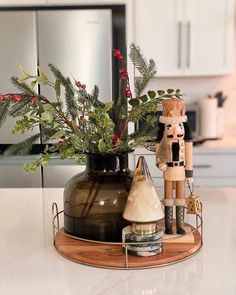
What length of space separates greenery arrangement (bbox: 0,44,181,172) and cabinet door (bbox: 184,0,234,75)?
2.05m

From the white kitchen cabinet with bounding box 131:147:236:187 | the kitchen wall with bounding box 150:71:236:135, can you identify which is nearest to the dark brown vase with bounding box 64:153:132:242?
the white kitchen cabinet with bounding box 131:147:236:187

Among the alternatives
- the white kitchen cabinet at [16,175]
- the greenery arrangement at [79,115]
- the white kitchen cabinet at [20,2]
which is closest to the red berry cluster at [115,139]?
the greenery arrangement at [79,115]

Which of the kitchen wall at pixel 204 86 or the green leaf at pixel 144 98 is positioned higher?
the kitchen wall at pixel 204 86

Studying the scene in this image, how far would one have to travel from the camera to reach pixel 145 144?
3.84ft

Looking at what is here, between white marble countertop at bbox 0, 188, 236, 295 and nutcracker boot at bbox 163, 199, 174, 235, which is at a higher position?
nutcracker boot at bbox 163, 199, 174, 235

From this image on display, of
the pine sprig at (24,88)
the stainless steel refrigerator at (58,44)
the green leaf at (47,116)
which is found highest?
the stainless steel refrigerator at (58,44)

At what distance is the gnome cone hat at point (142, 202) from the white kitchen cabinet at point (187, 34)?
2.14 m

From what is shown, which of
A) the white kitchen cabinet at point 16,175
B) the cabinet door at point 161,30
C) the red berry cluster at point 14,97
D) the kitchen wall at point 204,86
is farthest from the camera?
the kitchen wall at point 204,86

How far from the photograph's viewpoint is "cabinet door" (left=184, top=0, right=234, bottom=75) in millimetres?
3066

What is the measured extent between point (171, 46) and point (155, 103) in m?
2.05

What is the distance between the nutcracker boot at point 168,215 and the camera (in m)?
1.14

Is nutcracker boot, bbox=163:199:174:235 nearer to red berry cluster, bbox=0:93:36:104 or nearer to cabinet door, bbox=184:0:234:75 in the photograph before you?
red berry cluster, bbox=0:93:36:104

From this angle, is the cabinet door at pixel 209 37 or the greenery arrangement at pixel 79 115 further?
the cabinet door at pixel 209 37

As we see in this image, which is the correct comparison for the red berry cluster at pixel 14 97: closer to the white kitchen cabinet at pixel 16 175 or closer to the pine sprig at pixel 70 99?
the pine sprig at pixel 70 99
